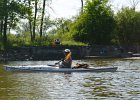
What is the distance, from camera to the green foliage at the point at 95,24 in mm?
60812

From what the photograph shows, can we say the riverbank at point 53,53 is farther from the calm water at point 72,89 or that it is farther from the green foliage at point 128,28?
the calm water at point 72,89

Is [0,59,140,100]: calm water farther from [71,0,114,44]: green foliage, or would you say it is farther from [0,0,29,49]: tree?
[71,0,114,44]: green foliage

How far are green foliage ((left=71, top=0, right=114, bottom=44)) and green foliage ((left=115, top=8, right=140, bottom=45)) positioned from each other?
2.48m

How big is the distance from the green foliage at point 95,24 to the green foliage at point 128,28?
8.15 ft

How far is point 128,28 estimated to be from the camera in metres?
64.2

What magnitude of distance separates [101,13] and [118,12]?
530 cm

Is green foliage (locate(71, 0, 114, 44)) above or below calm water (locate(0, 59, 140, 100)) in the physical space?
above

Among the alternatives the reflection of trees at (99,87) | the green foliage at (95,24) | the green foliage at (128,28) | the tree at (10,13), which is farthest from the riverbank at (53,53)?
the reflection of trees at (99,87)

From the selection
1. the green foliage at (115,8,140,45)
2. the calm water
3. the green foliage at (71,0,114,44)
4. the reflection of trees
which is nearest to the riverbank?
the green foliage at (71,0,114,44)

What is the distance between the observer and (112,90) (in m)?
20.0

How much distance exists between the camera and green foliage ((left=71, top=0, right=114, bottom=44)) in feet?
200

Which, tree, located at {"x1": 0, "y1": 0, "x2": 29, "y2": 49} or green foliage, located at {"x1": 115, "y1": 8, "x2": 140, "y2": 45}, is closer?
tree, located at {"x1": 0, "y1": 0, "x2": 29, "y2": 49}

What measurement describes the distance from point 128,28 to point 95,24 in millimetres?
5882

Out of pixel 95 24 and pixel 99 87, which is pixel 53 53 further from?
pixel 99 87
